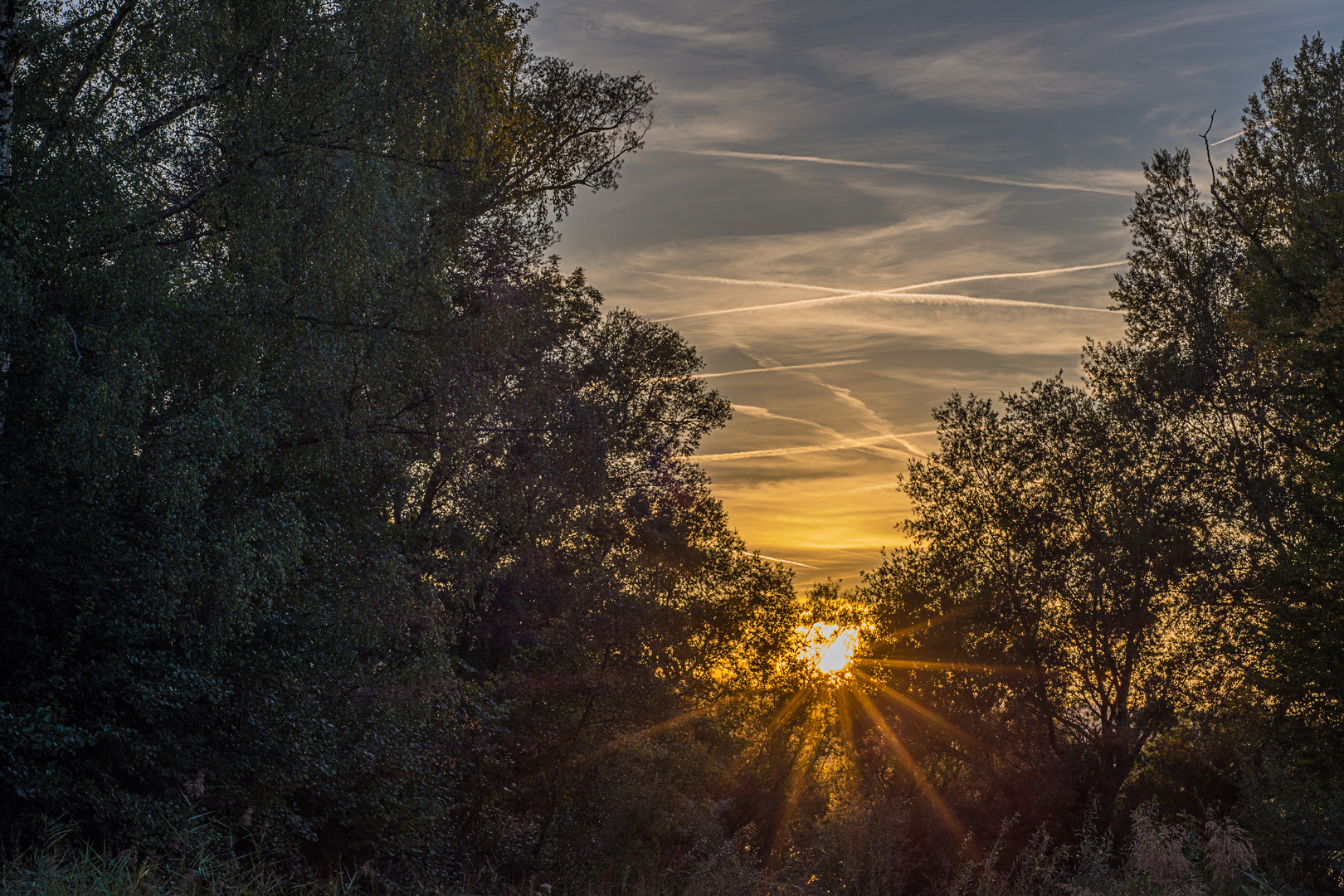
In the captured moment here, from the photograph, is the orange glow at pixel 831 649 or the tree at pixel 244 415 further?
the orange glow at pixel 831 649

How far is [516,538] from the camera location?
56.6ft

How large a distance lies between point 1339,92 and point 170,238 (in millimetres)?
23285

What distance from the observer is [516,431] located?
1617 centimetres

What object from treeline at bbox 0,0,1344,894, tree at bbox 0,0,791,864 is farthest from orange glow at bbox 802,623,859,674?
tree at bbox 0,0,791,864

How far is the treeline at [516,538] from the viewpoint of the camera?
948 cm

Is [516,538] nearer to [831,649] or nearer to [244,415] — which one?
[244,415]

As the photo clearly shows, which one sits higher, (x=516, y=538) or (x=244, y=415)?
(x=244, y=415)

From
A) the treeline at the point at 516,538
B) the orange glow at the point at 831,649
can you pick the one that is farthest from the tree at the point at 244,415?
the orange glow at the point at 831,649

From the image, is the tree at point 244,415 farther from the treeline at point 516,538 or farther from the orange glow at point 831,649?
the orange glow at point 831,649

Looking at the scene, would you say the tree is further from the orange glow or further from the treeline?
the orange glow

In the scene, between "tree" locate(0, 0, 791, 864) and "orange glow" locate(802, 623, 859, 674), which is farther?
"orange glow" locate(802, 623, 859, 674)

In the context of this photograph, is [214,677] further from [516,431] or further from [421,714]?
[516,431]

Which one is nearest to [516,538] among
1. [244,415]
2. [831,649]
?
[244,415]

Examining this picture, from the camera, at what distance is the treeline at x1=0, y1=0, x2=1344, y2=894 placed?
31.1 feet
